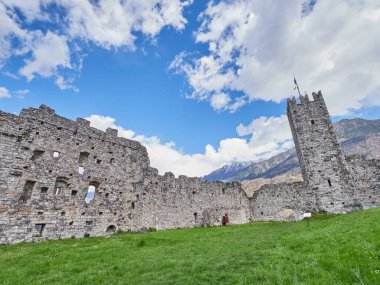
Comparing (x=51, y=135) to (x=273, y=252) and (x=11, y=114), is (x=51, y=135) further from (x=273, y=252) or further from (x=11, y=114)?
(x=273, y=252)

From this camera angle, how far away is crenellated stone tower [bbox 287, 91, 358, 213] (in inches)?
1334

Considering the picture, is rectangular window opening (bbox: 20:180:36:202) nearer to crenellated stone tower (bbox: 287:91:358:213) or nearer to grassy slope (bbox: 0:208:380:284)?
grassy slope (bbox: 0:208:380:284)

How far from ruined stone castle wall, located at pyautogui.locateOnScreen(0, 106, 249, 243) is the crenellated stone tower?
1620cm

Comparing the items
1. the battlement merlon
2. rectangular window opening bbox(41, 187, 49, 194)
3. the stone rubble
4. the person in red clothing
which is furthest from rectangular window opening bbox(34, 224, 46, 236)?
the battlement merlon

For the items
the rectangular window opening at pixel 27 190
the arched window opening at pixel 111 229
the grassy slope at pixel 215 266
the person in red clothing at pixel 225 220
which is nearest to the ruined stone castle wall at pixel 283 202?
the person in red clothing at pixel 225 220

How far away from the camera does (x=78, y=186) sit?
1053 inches

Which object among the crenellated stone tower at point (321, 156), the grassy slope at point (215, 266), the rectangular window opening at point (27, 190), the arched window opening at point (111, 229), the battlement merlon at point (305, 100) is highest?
the battlement merlon at point (305, 100)

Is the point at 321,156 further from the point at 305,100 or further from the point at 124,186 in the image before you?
the point at 124,186

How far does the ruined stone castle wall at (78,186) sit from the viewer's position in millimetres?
22375

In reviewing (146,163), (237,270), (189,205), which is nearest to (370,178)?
(189,205)

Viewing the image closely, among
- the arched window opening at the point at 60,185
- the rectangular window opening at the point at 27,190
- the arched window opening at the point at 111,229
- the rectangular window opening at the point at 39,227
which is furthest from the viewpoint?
the arched window opening at the point at 111,229

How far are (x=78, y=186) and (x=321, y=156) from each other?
110 feet

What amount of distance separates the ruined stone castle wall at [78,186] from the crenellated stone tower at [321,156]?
16.2m

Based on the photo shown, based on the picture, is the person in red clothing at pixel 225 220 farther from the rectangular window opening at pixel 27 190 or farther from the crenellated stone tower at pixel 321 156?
the rectangular window opening at pixel 27 190
